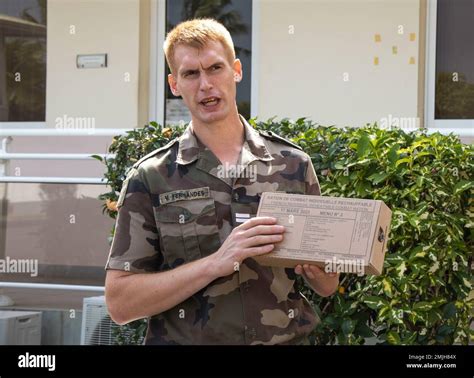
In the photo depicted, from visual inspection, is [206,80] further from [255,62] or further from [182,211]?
[255,62]

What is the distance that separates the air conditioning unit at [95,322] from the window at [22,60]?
117 inches

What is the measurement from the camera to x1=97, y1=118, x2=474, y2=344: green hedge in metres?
3.26

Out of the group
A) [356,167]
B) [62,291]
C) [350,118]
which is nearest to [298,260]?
[356,167]

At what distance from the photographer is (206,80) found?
1920 mm

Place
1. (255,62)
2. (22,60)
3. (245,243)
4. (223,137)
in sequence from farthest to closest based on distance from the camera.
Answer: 1. (22,60)
2. (255,62)
3. (223,137)
4. (245,243)

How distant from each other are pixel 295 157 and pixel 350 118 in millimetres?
4130

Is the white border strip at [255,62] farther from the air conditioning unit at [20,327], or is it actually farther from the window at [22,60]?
the air conditioning unit at [20,327]

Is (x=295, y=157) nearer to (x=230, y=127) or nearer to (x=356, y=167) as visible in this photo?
(x=230, y=127)

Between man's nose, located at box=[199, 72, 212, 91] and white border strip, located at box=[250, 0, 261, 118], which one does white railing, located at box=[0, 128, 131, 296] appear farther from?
man's nose, located at box=[199, 72, 212, 91]

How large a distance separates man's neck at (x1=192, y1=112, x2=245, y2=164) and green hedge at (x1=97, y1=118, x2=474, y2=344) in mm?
1334

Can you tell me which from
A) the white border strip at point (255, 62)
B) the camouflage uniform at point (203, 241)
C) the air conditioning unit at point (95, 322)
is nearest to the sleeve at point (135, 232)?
the camouflage uniform at point (203, 241)

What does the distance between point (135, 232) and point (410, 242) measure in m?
1.69

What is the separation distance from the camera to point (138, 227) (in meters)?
1.90

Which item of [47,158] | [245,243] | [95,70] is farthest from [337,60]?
[245,243]
